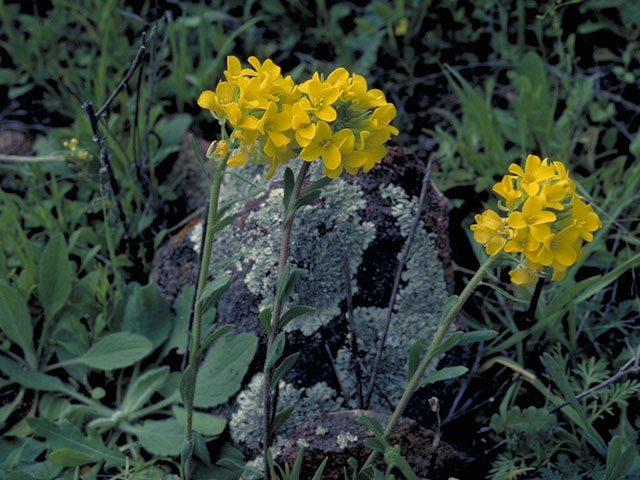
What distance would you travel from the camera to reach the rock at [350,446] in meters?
1.72

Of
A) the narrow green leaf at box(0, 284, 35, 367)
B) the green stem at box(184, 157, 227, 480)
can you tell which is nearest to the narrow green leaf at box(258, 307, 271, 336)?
the green stem at box(184, 157, 227, 480)

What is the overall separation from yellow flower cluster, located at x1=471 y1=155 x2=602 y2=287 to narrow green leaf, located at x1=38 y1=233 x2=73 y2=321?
54.1 inches

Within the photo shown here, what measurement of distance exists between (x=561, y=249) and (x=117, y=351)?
1.36 m

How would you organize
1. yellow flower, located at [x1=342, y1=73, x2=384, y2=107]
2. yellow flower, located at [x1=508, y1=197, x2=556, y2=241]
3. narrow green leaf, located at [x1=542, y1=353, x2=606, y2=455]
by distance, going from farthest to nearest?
narrow green leaf, located at [x1=542, y1=353, x2=606, y2=455] → yellow flower, located at [x1=342, y1=73, x2=384, y2=107] → yellow flower, located at [x1=508, y1=197, x2=556, y2=241]

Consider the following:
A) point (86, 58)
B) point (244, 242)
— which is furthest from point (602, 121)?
point (86, 58)

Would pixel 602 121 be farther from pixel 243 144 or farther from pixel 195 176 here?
pixel 243 144

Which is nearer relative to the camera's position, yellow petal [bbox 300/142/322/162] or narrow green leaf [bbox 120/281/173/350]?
yellow petal [bbox 300/142/322/162]

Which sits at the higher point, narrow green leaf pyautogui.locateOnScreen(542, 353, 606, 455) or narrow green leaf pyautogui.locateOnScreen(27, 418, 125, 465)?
narrow green leaf pyautogui.locateOnScreen(542, 353, 606, 455)

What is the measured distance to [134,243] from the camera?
2.30 meters

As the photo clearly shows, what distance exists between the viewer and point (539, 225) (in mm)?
1269

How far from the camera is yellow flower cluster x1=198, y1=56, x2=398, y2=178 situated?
1324 millimetres

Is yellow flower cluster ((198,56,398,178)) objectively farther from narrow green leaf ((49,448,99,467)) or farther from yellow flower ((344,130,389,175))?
narrow green leaf ((49,448,99,467))

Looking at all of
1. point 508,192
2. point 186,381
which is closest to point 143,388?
point 186,381

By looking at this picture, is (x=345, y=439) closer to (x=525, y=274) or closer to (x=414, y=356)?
(x=414, y=356)
